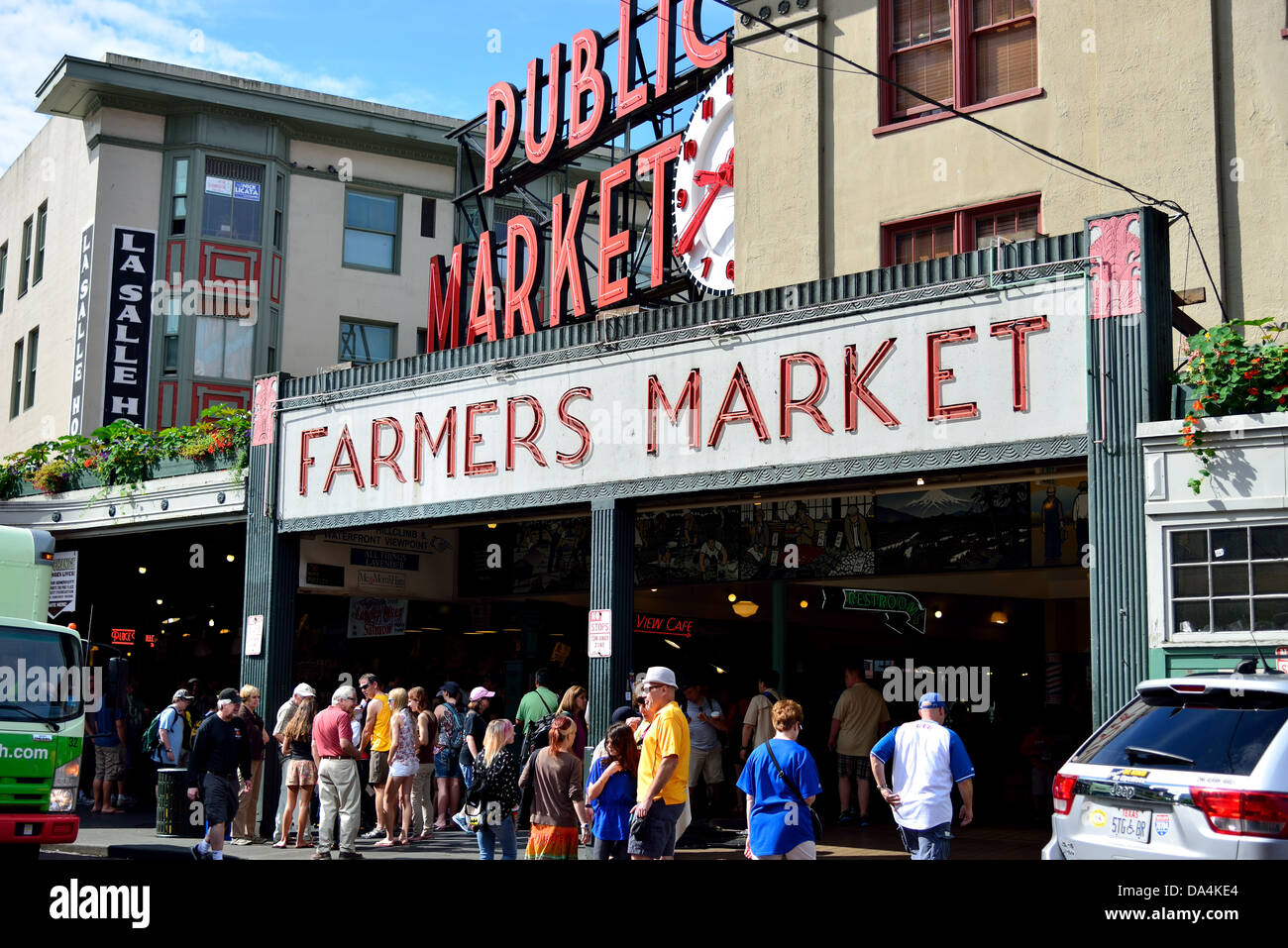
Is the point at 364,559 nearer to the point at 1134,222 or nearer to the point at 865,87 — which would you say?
the point at 865,87

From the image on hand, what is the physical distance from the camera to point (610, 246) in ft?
Result: 71.1

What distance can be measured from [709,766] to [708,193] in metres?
7.86

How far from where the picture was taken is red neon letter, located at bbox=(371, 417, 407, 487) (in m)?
18.4

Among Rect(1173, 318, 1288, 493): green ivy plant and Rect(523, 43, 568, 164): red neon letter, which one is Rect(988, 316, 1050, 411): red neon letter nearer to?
Rect(1173, 318, 1288, 493): green ivy plant

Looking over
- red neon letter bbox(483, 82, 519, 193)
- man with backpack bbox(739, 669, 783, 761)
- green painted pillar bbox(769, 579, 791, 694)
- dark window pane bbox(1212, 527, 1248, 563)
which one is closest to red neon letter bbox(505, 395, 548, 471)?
man with backpack bbox(739, 669, 783, 761)

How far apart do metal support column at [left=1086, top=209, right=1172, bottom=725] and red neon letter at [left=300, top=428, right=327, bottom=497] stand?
10.6 m

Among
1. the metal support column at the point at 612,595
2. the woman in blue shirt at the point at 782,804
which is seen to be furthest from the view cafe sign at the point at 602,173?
the woman in blue shirt at the point at 782,804

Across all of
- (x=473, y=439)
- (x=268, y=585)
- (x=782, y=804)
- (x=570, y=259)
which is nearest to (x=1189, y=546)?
(x=782, y=804)

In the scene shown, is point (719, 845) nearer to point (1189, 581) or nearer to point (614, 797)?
point (614, 797)

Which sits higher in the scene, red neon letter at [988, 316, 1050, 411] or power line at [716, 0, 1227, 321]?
power line at [716, 0, 1227, 321]

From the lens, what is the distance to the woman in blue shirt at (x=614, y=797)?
11086mm

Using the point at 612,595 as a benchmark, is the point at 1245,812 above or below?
below
